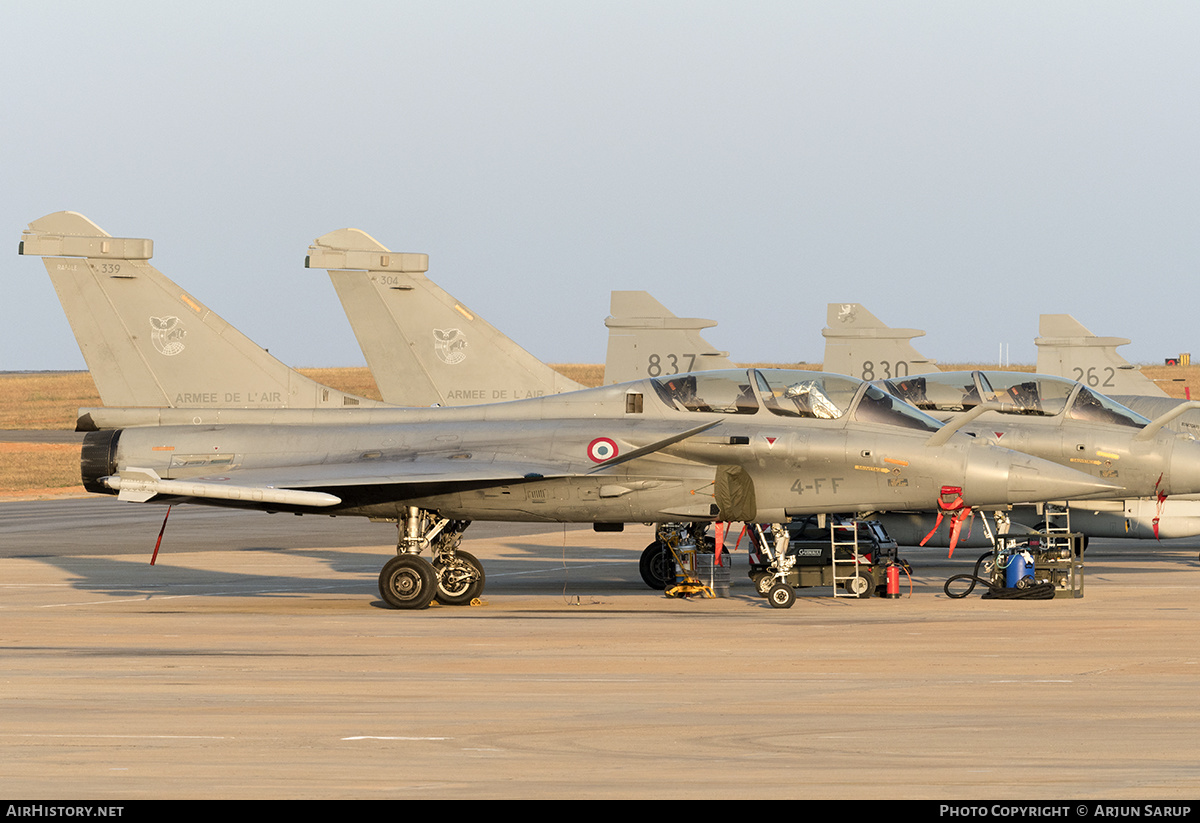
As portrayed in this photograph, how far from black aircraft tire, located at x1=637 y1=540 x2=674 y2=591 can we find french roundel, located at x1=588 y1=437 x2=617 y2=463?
3.20 metres

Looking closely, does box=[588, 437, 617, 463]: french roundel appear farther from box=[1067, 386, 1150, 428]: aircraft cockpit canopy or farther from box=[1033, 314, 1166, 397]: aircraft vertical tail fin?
box=[1033, 314, 1166, 397]: aircraft vertical tail fin

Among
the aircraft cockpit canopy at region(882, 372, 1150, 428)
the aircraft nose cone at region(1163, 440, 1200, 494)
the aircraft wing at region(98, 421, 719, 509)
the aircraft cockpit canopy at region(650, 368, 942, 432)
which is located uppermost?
the aircraft cockpit canopy at region(882, 372, 1150, 428)

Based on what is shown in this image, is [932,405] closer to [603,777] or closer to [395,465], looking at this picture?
[395,465]

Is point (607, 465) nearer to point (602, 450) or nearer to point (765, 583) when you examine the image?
point (602, 450)

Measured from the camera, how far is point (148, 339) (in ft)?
62.6

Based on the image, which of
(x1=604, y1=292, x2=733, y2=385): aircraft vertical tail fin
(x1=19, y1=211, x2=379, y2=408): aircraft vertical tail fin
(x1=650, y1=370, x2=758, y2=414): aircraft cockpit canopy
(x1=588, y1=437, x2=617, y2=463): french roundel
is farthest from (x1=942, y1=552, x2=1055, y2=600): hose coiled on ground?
(x1=604, y1=292, x2=733, y2=385): aircraft vertical tail fin

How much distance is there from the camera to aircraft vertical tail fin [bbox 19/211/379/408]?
19.0m

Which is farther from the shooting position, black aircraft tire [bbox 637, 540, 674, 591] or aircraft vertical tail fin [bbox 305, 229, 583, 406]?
aircraft vertical tail fin [bbox 305, 229, 583, 406]

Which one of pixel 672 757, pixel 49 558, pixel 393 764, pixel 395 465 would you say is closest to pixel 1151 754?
pixel 672 757

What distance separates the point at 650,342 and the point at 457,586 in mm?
13052

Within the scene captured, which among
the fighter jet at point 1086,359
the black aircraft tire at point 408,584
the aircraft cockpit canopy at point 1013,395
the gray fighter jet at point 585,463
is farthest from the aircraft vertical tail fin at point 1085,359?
the black aircraft tire at point 408,584

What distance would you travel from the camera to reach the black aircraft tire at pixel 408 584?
1733 cm

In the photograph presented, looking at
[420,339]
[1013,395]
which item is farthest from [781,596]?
[420,339]

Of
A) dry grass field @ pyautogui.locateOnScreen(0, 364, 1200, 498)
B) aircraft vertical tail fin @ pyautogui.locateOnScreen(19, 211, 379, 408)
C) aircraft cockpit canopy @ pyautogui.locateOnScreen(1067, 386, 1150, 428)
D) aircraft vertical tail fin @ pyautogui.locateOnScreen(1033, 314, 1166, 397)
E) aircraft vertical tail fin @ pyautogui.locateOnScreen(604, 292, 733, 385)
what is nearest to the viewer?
aircraft vertical tail fin @ pyautogui.locateOnScreen(19, 211, 379, 408)
